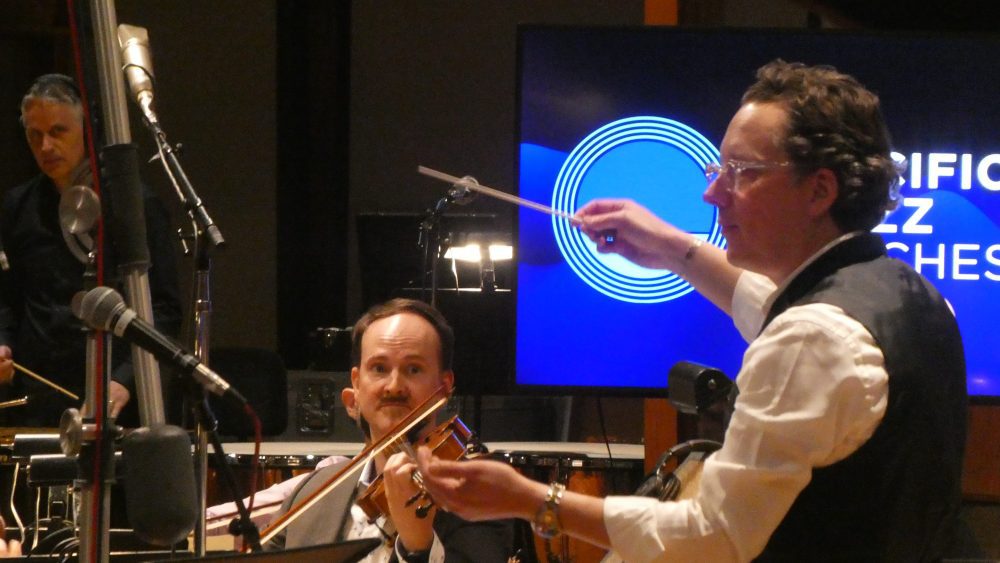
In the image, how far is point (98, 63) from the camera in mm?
1587

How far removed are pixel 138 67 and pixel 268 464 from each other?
1.60 metres

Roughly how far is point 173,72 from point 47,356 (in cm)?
353

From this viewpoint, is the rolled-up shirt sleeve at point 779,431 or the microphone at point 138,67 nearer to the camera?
the rolled-up shirt sleeve at point 779,431

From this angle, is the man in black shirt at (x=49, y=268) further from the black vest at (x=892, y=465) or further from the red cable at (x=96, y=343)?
the black vest at (x=892, y=465)

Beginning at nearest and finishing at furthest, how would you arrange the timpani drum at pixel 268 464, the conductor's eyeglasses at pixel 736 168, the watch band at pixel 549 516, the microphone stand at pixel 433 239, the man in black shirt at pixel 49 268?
the watch band at pixel 549 516 < the conductor's eyeglasses at pixel 736 168 < the timpani drum at pixel 268 464 < the man in black shirt at pixel 49 268 < the microphone stand at pixel 433 239

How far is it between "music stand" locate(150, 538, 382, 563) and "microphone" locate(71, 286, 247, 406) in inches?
7.8

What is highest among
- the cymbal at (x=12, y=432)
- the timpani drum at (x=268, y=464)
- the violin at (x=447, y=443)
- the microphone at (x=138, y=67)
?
the microphone at (x=138, y=67)

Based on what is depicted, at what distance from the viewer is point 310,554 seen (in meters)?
1.50

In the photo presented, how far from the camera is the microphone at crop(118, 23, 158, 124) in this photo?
1990mm

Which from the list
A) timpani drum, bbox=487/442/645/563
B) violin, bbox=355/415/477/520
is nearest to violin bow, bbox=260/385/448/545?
violin, bbox=355/415/477/520

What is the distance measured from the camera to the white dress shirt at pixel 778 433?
1570 millimetres

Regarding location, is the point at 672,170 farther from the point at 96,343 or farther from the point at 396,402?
the point at 96,343

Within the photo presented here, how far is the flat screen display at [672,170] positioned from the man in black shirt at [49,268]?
1015 mm

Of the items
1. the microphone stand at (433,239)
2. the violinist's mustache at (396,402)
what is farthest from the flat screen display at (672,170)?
the violinist's mustache at (396,402)
